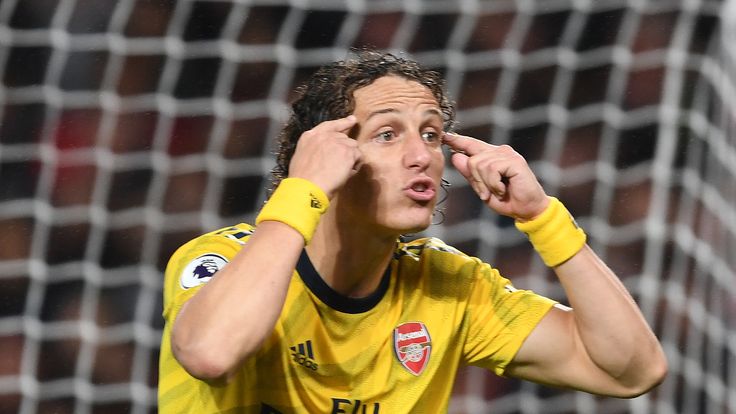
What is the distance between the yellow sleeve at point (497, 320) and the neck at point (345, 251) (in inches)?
9.4

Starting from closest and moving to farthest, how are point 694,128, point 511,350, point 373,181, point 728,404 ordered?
1. point 373,181
2. point 511,350
3. point 694,128
4. point 728,404

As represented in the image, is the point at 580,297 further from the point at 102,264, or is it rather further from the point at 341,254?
the point at 102,264

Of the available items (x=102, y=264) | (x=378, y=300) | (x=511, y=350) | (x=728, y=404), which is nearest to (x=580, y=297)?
(x=511, y=350)

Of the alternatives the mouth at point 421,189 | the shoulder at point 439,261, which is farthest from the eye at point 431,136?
the shoulder at point 439,261

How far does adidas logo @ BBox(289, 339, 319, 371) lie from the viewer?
2008 mm

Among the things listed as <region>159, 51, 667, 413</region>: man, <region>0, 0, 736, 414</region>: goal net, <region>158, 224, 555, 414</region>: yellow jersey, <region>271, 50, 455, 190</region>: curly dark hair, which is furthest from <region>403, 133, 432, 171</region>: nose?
<region>0, 0, 736, 414</region>: goal net

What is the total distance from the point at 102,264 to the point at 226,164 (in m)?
0.45

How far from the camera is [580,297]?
6.72ft

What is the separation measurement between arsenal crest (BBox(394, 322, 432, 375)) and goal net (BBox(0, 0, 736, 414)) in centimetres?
123

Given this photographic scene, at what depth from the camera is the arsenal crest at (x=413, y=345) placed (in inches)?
83.3

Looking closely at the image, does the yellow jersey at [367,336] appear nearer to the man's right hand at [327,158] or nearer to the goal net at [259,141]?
the man's right hand at [327,158]

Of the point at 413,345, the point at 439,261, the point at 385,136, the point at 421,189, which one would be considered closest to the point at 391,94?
the point at 385,136

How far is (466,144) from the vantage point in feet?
6.87

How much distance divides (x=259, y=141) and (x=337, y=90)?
1186mm
